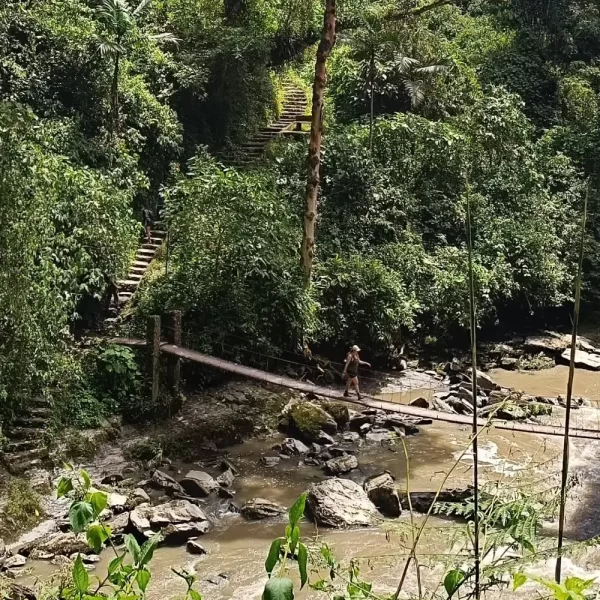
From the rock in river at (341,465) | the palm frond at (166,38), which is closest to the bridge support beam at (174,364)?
the rock in river at (341,465)

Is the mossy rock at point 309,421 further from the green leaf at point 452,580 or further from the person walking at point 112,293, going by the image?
the green leaf at point 452,580

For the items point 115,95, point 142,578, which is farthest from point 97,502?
point 115,95

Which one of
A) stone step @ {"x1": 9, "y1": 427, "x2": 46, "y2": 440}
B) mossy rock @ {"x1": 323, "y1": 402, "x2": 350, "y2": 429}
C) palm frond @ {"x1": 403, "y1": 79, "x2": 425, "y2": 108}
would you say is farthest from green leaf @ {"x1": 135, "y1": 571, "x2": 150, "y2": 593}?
palm frond @ {"x1": 403, "y1": 79, "x2": 425, "y2": 108}

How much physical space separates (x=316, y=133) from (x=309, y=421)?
411 cm

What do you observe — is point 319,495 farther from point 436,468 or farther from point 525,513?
point 525,513

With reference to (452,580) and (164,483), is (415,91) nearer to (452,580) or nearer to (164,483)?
(164,483)

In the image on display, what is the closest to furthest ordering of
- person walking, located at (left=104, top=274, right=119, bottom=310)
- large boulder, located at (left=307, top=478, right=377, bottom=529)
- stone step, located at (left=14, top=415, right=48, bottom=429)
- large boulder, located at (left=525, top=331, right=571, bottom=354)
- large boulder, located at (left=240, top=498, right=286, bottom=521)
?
large boulder, located at (left=307, top=478, right=377, bottom=529)
large boulder, located at (left=240, top=498, right=286, bottom=521)
stone step, located at (left=14, top=415, right=48, bottom=429)
person walking, located at (left=104, top=274, right=119, bottom=310)
large boulder, located at (left=525, top=331, right=571, bottom=354)

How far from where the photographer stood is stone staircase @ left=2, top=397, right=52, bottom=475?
745cm

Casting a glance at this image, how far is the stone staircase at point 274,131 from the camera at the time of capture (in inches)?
590

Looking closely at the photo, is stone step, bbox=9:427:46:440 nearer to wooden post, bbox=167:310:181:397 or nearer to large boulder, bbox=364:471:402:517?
wooden post, bbox=167:310:181:397

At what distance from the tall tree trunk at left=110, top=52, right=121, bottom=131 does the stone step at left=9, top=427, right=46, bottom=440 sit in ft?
20.2

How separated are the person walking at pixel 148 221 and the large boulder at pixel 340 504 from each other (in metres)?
6.67

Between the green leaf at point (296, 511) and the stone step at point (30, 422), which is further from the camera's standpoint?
the stone step at point (30, 422)

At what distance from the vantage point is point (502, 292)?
13.3m
